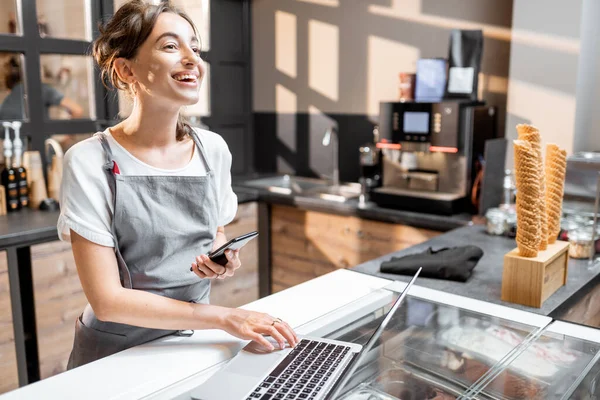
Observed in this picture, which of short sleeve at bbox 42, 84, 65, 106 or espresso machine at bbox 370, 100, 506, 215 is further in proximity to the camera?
short sleeve at bbox 42, 84, 65, 106

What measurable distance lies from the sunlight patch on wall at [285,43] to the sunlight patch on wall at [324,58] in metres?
0.15

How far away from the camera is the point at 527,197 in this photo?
1654mm

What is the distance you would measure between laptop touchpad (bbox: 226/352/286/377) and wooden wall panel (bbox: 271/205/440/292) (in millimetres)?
1943

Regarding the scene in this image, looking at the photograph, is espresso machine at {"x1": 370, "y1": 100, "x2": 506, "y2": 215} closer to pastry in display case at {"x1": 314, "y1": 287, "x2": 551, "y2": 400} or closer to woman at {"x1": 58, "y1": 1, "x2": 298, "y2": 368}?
pastry in display case at {"x1": 314, "y1": 287, "x2": 551, "y2": 400}

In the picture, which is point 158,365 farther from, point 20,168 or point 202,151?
point 20,168

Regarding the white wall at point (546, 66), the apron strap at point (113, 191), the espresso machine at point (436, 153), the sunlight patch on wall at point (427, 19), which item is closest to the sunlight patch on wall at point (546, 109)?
the white wall at point (546, 66)

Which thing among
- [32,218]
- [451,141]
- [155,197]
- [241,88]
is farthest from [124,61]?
[241,88]

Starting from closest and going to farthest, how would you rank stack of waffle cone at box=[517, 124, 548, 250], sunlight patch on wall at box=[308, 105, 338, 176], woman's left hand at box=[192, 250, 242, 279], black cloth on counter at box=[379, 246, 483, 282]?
woman's left hand at box=[192, 250, 242, 279] < stack of waffle cone at box=[517, 124, 548, 250] < black cloth on counter at box=[379, 246, 483, 282] < sunlight patch on wall at box=[308, 105, 338, 176]

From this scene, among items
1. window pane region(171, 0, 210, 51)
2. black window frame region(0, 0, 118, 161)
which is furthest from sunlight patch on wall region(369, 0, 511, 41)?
black window frame region(0, 0, 118, 161)

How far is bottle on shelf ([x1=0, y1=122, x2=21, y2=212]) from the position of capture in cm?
298

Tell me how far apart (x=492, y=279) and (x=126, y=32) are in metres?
1.32

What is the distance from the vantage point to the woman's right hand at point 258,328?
121 cm

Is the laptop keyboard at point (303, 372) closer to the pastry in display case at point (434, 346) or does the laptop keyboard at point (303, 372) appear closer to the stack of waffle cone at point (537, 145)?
the pastry in display case at point (434, 346)

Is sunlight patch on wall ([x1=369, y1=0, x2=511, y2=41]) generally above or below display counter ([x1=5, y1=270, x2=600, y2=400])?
above
